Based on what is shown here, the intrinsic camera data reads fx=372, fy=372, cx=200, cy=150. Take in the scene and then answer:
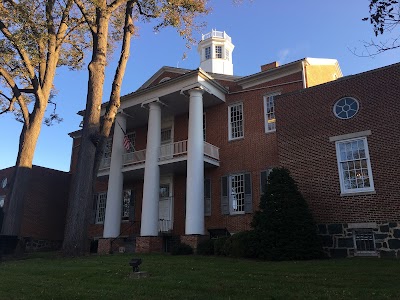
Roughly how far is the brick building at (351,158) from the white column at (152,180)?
6.71m

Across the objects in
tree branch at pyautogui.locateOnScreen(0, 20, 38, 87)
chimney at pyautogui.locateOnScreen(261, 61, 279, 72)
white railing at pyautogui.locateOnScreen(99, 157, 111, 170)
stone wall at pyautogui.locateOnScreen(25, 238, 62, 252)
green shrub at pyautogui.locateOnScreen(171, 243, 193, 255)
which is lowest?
green shrub at pyautogui.locateOnScreen(171, 243, 193, 255)

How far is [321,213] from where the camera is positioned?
43.3ft

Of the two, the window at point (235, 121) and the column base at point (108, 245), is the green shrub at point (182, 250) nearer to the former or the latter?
the column base at point (108, 245)


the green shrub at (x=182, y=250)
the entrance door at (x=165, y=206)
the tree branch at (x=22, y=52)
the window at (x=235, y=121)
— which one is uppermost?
the tree branch at (x=22, y=52)

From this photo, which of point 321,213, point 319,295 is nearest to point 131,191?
point 321,213

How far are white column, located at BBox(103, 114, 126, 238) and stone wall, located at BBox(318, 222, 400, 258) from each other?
420 inches

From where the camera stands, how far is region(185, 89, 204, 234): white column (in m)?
16.6

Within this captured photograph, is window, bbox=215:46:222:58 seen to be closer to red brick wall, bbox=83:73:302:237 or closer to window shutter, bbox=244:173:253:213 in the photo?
red brick wall, bbox=83:73:302:237

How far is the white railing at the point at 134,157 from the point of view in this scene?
2088cm

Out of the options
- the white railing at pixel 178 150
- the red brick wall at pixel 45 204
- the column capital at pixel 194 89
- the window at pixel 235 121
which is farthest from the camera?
the red brick wall at pixel 45 204

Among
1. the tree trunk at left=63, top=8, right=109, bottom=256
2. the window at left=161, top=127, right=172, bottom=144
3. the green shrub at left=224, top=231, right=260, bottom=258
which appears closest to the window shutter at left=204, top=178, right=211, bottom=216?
the window at left=161, top=127, right=172, bottom=144

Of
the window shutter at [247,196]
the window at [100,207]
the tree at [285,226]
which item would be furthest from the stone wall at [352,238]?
the window at [100,207]

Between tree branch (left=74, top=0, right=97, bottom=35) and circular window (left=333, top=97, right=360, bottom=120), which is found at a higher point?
tree branch (left=74, top=0, right=97, bottom=35)

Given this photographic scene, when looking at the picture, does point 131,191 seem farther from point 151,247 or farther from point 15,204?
point 15,204
